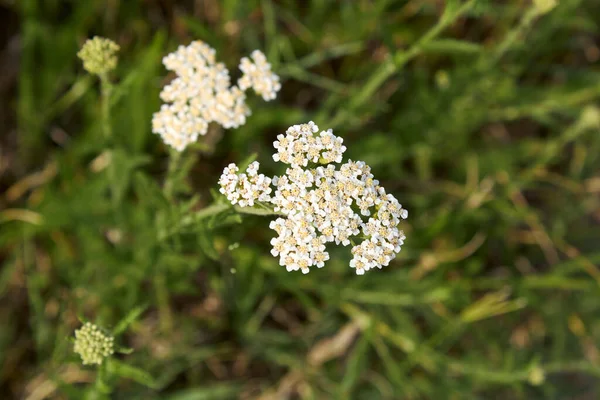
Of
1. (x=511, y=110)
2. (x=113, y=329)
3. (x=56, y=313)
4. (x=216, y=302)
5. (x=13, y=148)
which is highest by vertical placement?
(x=511, y=110)

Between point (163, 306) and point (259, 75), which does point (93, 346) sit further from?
point (163, 306)

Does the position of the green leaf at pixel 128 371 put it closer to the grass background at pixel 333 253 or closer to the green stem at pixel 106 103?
the grass background at pixel 333 253

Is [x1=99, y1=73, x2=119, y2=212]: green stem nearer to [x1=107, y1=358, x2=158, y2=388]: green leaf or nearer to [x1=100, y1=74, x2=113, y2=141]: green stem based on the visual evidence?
[x1=100, y1=74, x2=113, y2=141]: green stem

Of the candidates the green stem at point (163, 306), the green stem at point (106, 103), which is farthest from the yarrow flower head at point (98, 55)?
the green stem at point (163, 306)

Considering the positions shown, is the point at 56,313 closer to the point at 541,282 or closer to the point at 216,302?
the point at 216,302

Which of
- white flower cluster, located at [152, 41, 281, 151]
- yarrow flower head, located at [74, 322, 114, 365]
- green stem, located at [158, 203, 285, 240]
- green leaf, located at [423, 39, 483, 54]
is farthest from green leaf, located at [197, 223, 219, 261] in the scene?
green leaf, located at [423, 39, 483, 54]

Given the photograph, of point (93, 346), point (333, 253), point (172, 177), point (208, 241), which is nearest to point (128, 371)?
point (93, 346)

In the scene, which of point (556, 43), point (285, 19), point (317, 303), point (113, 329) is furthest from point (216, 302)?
point (556, 43)
